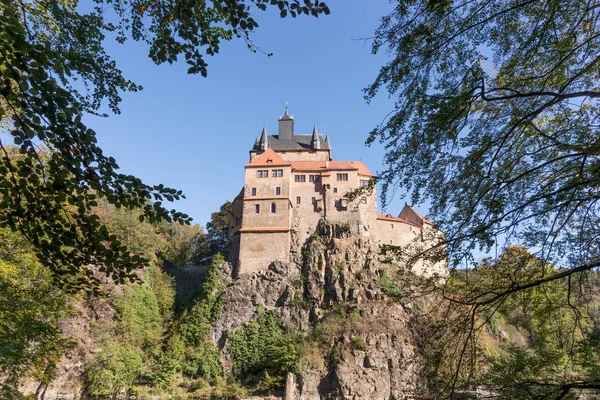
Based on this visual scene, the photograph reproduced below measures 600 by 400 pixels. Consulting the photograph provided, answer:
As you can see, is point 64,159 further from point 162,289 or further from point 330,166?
point 330,166

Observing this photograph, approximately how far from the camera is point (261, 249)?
33219 millimetres

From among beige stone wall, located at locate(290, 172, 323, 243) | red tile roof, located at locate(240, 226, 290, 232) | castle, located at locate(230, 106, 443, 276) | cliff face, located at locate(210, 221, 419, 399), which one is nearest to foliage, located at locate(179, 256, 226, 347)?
cliff face, located at locate(210, 221, 419, 399)

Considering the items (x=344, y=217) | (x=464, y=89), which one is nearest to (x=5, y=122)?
(x=464, y=89)

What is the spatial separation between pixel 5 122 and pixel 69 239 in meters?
6.76

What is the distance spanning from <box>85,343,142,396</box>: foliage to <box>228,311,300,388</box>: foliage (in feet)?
21.8

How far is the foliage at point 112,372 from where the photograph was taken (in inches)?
898

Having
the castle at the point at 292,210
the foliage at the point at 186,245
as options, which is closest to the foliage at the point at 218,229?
the foliage at the point at 186,245

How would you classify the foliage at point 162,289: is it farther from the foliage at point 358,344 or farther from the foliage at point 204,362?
the foliage at point 358,344

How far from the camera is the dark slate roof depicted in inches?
1613

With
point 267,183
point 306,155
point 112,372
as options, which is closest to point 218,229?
point 267,183

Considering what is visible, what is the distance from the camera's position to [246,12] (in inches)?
146

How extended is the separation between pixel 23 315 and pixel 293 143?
33940mm

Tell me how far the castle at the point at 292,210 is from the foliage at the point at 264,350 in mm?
5004

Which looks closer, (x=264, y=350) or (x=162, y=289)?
(x=264, y=350)
